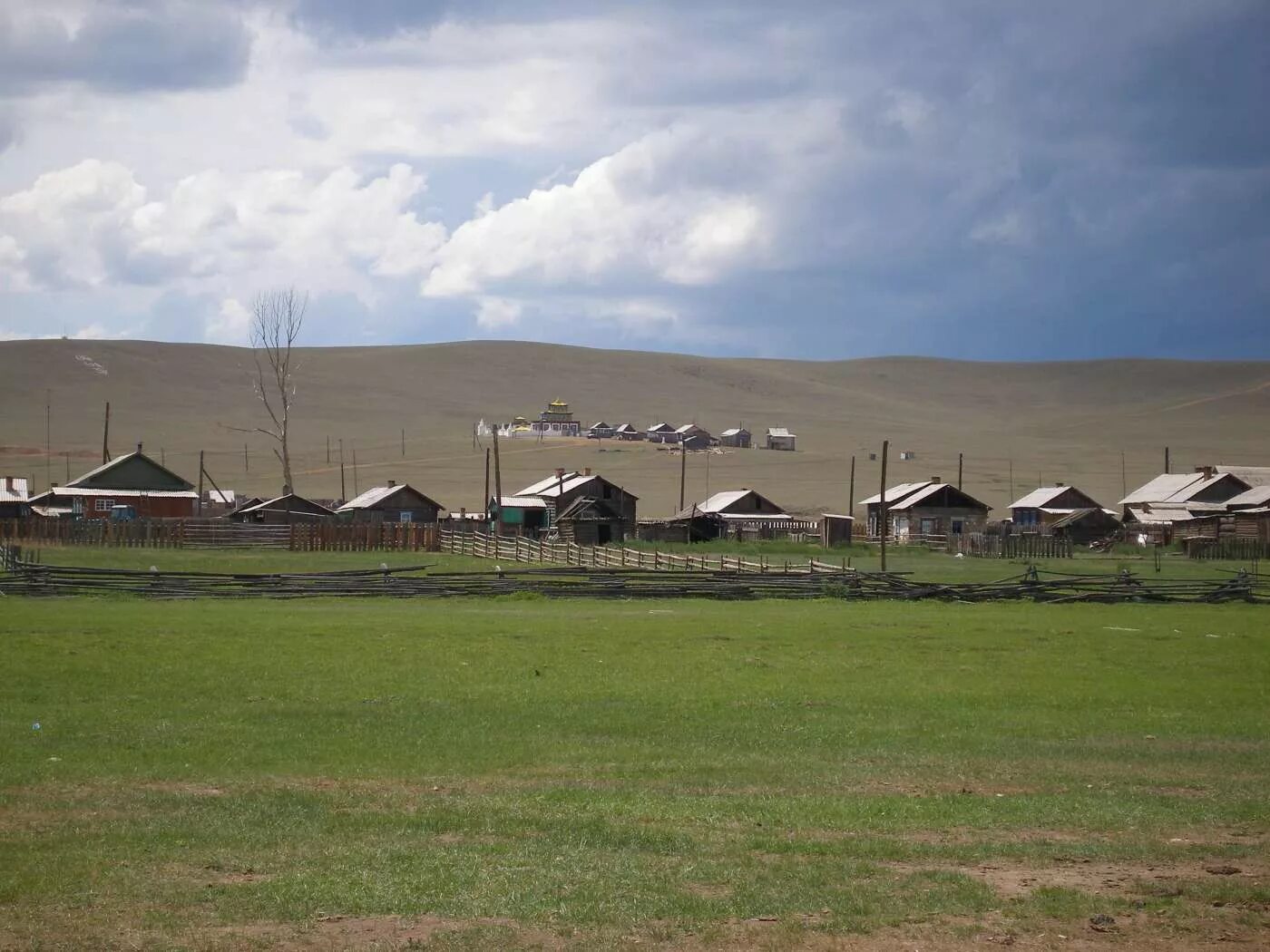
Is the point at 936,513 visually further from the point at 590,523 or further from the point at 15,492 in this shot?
the point at 15,492

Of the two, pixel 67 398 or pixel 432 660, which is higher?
pixel 67 398

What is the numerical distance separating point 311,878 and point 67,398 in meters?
199

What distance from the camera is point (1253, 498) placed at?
91562mm

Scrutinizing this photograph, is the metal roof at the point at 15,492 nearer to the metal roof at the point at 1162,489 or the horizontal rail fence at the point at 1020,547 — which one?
the horizontal rail fence at the point at 1020,547

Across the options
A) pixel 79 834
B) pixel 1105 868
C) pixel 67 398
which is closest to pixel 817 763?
pixel 1105 868

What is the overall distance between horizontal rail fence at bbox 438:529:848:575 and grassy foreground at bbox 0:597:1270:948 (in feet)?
102

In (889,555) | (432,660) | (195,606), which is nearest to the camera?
(432,660)

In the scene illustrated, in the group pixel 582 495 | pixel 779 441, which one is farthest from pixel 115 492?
pixel 779 441

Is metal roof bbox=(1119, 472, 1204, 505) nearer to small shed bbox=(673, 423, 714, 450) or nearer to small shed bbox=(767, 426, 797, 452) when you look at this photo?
small shed bbox=(767, 426, 797, 452)

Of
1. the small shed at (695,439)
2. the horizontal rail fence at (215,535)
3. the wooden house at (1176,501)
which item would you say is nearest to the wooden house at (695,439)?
the small shed at (695,439)

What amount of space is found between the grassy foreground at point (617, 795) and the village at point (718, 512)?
2280 inches

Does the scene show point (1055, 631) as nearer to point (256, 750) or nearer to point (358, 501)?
point (256, 750)

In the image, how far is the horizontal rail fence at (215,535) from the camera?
71062 millimetres

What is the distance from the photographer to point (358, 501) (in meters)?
94.0
